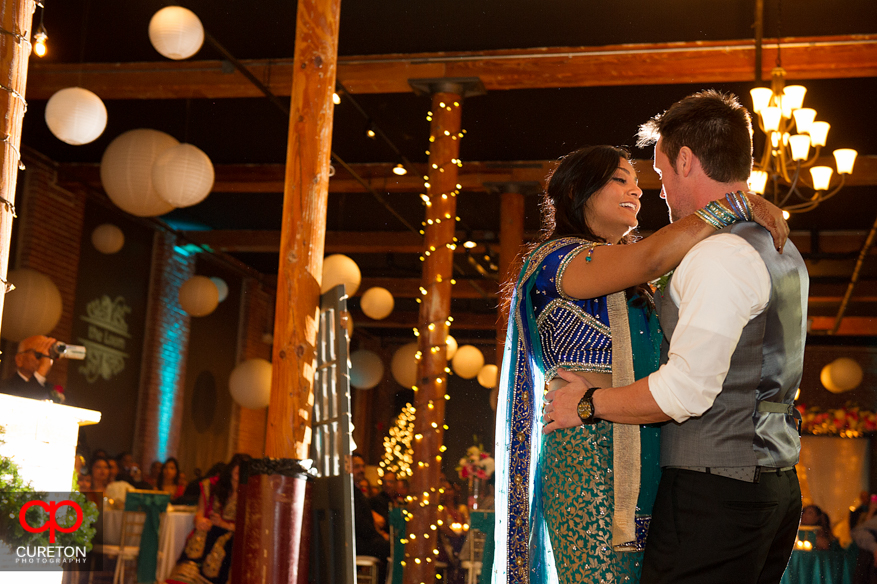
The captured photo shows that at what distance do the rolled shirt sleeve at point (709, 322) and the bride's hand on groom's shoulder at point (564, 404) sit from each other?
0.74ft

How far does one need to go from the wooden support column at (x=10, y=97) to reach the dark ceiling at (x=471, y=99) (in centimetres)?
402

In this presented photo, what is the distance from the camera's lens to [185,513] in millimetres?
7254

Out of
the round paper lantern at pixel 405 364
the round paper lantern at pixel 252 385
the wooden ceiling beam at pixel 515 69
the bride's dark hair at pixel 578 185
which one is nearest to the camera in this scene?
the bride's dark hair at pixel 578 185

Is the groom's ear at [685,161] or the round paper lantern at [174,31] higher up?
the round paper lantern at [174,31]

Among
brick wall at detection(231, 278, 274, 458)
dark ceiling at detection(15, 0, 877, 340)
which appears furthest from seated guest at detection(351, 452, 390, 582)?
brick wall at detection(231, 278, 274, 458)

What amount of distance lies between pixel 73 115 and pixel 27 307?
2.64 m

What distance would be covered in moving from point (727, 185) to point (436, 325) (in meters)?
5.12

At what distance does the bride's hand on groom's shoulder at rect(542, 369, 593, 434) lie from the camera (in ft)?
5.57

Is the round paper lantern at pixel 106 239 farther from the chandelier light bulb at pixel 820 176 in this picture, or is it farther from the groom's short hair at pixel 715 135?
the groom's short hair at pixel 715 135

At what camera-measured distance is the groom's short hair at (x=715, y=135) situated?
164 cm

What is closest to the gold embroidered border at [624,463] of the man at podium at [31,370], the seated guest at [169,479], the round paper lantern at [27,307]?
the man at podium at [31,370]

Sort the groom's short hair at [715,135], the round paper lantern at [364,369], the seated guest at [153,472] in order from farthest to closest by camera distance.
Result: the round paper lantern at [364,369], the seated guest at [153,472], the groom's short hair at [715,135]

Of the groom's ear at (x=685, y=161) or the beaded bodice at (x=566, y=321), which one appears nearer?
the groom's ear at (x=685, y=161)

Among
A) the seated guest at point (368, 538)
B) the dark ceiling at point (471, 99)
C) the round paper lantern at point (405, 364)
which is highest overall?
the dark ceiling at point (471, 99)
